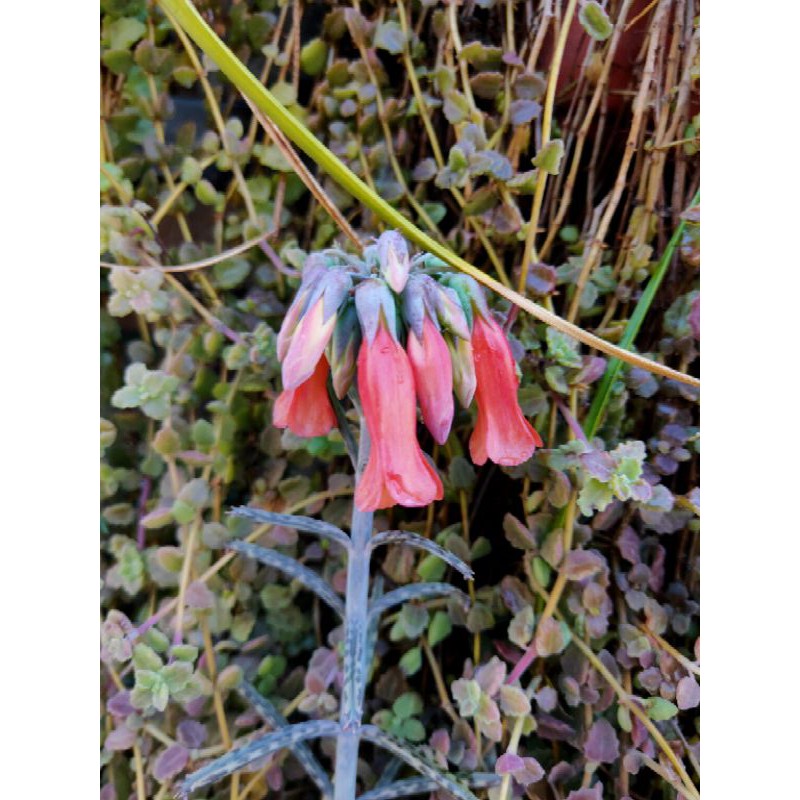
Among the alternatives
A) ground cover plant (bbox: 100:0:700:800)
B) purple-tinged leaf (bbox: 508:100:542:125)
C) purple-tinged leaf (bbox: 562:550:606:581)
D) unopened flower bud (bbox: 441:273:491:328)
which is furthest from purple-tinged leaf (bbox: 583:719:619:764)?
purple-tinged leaf (bbox: 508:100:542:125)

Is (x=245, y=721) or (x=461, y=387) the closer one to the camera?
(x=461, y=387)

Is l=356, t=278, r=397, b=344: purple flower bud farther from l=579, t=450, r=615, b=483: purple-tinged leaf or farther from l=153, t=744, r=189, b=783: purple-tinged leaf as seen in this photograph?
l=153, t=744, r=189, b=783: purple-tinged leaf

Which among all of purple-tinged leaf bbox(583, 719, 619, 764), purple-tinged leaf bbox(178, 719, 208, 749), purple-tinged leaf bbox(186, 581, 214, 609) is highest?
purple-tinged leaf bbox(186, 581, 214, 609)

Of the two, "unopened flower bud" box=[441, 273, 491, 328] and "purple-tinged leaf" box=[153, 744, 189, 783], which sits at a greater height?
"unopened flower bud" box=[441, 273, 491, 328]

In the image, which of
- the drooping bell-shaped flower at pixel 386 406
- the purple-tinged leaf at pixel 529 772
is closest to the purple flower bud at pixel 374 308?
the drooping bell-shaped flower at pixel 386 406

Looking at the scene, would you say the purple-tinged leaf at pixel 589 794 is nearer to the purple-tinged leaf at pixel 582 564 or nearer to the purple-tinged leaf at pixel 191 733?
the purple-tinged leaf at pixel 582 564
